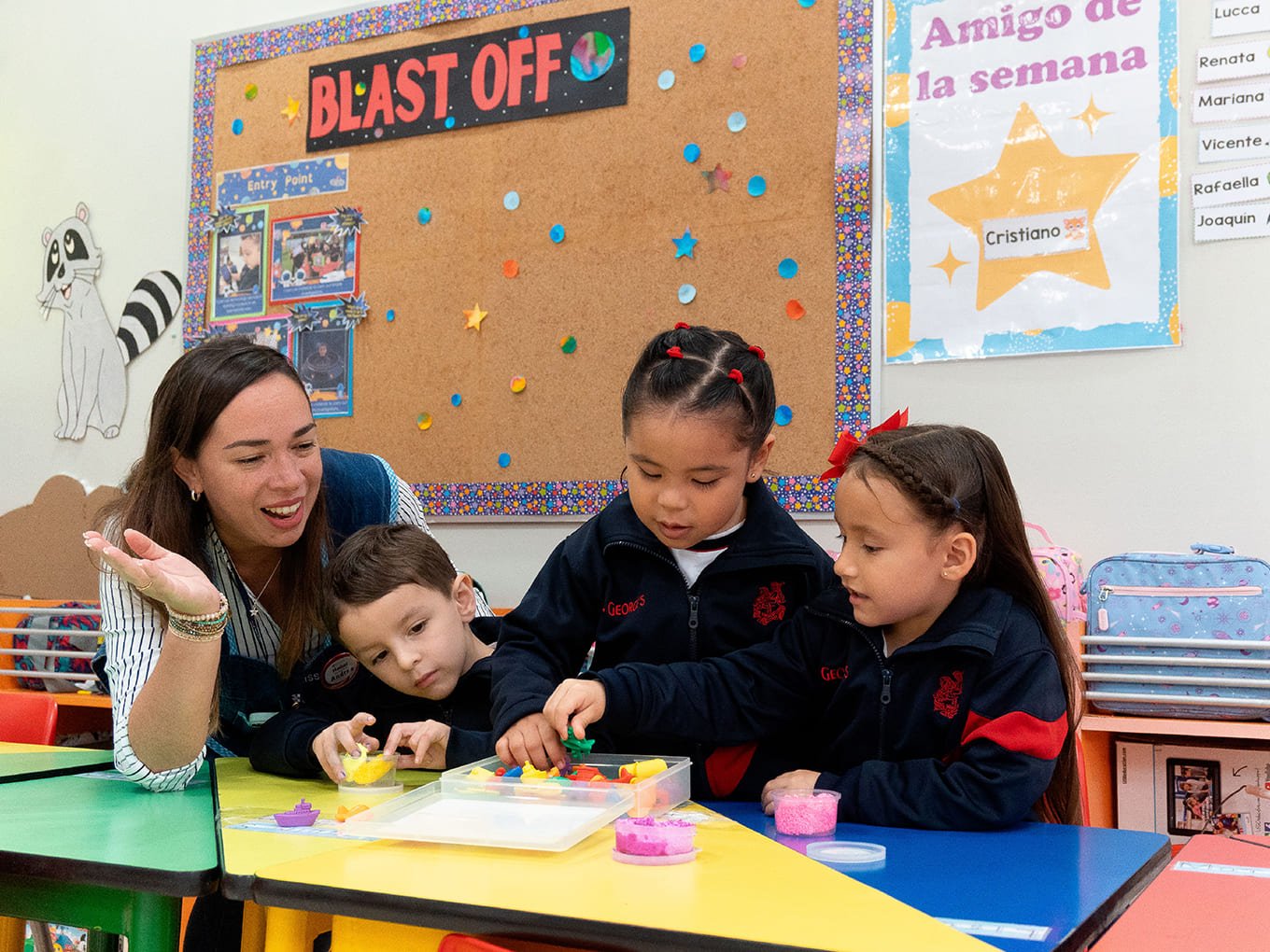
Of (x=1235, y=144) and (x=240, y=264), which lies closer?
(x=1235, y=144)

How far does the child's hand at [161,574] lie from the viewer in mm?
1386

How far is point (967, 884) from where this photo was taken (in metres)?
1.03

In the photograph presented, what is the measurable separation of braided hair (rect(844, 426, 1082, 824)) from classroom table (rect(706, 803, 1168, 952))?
0.54ft

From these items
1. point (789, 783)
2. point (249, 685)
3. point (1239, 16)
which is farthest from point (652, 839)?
point (1239, 16)

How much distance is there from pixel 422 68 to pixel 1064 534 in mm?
2024

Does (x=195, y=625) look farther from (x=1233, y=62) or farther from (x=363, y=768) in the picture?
(x=1233, y=62)

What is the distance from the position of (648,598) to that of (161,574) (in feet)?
2.05

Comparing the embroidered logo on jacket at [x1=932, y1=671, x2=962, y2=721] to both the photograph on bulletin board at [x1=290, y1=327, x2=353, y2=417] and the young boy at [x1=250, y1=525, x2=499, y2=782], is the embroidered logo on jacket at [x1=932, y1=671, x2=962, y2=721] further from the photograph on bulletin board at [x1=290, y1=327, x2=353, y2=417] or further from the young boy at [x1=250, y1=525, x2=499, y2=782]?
the photograph on bulletin board at [x1=290, y1=327, x2=353, y2=417]

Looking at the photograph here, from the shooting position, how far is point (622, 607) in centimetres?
167

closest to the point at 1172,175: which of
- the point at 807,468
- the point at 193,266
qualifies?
the point at 807,468

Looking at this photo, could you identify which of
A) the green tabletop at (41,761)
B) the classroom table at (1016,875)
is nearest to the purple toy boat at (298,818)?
the classroom table at (1016,875)

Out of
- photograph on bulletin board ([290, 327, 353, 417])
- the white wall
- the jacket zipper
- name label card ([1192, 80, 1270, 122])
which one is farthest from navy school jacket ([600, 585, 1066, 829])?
photograph on bulletin board ([290, 327, 353, 417])

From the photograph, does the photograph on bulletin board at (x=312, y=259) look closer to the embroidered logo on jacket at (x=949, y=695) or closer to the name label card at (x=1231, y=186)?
the name label card at (x=1231, y=186)

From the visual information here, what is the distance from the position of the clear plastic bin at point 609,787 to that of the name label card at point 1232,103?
1.82 meters
